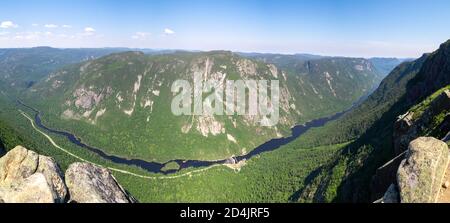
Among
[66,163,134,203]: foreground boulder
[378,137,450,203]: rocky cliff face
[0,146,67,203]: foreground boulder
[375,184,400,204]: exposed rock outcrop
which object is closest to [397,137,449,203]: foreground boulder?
[378,137,450,203]: rocky cliff face


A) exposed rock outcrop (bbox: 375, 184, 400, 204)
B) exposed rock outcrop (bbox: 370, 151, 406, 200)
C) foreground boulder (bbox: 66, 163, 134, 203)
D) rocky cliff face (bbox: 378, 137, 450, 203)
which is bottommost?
exposed rock outcrop (bbox: 370, 151, 406, 200)

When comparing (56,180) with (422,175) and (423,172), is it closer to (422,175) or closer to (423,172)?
(422,175)

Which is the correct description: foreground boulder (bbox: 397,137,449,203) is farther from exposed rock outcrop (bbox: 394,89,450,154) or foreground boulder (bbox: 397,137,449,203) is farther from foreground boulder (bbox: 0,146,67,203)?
exposed rock outcrop (bbox: 394,89,450,154)

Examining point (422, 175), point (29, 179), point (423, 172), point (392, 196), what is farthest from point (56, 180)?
point (423, 172)
